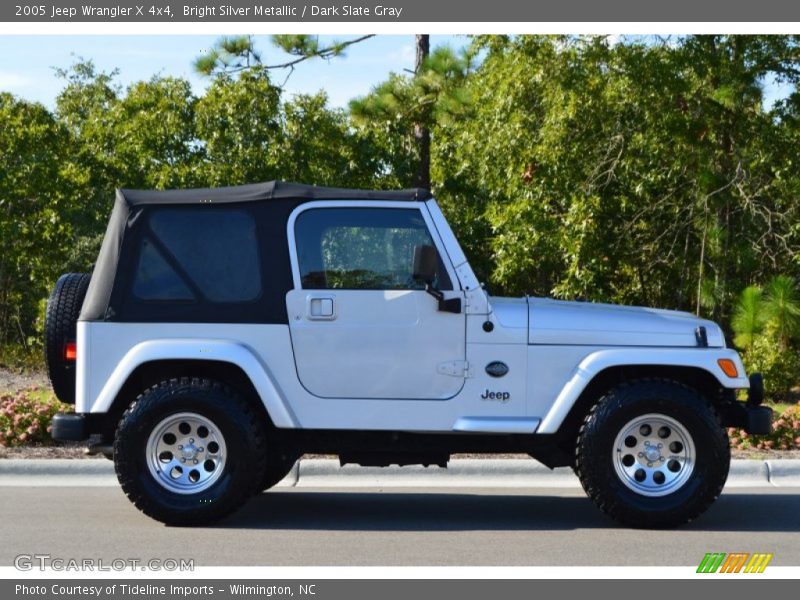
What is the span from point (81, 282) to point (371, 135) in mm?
11797

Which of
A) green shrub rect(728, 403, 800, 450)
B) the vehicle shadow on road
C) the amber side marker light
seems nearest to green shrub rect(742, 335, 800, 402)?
green shrub rect(728, 403, 800, 450)

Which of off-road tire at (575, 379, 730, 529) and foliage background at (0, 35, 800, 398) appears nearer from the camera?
off-road tire at (575, 379, 730, 529)

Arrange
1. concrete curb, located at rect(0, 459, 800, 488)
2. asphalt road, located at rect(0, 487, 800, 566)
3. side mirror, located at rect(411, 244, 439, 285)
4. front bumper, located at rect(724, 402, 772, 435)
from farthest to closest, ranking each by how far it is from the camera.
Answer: concrete curb, located at rect(0, 459, 800, 488)
front bumper, located at rect(724, 402, 772, 435)
side mirror, located at rect(411, 244, 439, 285)
asphalt road, located at rect(0, 487, 800, 566)

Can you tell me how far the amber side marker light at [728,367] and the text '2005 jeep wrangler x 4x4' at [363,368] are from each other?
0.06 ft

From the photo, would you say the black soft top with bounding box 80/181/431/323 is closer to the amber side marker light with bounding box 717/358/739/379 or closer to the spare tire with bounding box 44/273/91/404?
the spare tire with bounding box 44/273/91/404

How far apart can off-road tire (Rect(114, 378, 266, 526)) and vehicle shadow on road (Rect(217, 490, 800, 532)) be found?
26 centimetres

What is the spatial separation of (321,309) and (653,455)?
92.3 inches

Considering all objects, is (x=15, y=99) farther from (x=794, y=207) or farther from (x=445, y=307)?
(x=445, y=307)

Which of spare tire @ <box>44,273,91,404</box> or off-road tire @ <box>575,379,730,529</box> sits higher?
spare tire @ <box>44,273,91,404</box>

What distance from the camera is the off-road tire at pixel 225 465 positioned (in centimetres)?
773

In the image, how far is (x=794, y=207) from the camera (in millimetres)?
16859

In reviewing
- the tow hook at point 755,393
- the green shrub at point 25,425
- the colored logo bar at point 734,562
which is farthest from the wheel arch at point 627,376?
the green shrub at point 25,425

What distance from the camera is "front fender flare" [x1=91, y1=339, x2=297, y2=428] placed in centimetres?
772

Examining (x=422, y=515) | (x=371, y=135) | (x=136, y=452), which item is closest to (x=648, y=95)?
(x=371, y=135)
